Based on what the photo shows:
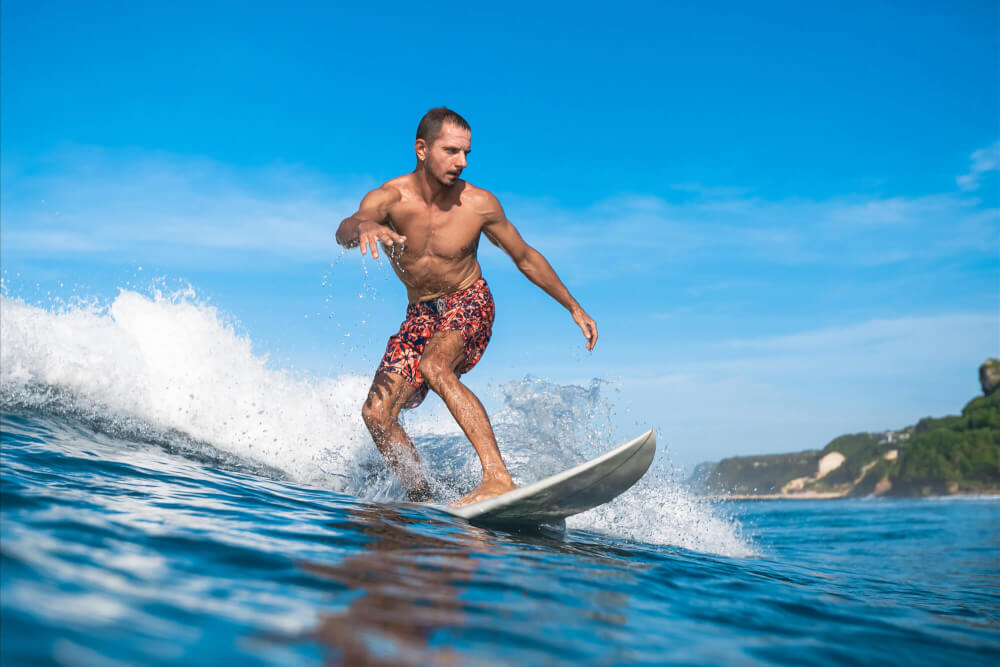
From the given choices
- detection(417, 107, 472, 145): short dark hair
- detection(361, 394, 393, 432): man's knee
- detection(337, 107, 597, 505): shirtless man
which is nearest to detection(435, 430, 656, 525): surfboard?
detection(337, 107, 597, 505): shirtless man

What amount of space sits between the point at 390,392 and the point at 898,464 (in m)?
69.1

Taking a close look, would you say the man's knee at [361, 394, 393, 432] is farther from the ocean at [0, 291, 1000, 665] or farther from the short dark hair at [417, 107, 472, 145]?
the short dark hair at [417, 107, 472, 145]

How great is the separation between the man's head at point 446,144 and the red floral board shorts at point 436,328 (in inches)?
32.3

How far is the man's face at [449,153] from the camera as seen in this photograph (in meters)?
4.45

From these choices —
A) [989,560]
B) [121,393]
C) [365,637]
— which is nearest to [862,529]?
[989,560]

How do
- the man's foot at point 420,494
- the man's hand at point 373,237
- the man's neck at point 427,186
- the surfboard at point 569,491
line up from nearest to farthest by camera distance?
the man's hand at point 373,237
the surfboard at point 569,491
the man's neck at point 427,186
the man's foot at point 420,494

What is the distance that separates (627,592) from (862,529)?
15.5 meters

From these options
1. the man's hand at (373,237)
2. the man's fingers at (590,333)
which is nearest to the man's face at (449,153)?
the man's hand at (373,237)

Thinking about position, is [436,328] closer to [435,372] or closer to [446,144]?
[435,372]

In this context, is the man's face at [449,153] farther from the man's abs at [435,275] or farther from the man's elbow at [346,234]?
the man's elbow at [346,234]

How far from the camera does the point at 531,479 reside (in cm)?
655

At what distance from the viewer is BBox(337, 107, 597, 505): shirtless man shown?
4.46 meters

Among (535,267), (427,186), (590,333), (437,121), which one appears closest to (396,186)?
(427,186)

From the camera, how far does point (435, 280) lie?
191 inches
